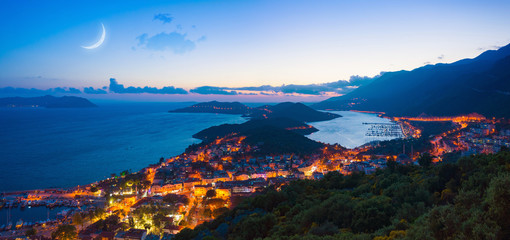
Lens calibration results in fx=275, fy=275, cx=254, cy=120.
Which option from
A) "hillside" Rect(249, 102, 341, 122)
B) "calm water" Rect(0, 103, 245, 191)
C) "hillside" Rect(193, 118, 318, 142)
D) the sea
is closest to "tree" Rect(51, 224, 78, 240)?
the sea

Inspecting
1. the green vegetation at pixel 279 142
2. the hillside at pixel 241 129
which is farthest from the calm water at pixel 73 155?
the green vegetation at pixel 279 142

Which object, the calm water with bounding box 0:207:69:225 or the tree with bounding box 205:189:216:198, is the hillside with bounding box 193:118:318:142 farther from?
the calm water with bounding box 0:207:69:225

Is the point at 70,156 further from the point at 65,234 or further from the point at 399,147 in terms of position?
the point at 399,147

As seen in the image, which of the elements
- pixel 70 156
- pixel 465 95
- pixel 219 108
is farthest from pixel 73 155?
pixel 219 108

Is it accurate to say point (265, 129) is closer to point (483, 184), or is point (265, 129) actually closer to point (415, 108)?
point (483, 184)

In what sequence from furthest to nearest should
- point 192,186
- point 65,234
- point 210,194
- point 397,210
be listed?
point 192,186 < point 210,194 < point 65,234 < point 397,210

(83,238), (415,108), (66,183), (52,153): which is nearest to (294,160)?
(83,238)

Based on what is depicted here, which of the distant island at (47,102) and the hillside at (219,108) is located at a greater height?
the distant island at (47,102)

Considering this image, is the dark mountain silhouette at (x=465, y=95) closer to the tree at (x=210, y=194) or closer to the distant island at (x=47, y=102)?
the tree at (x=210, y=194)
